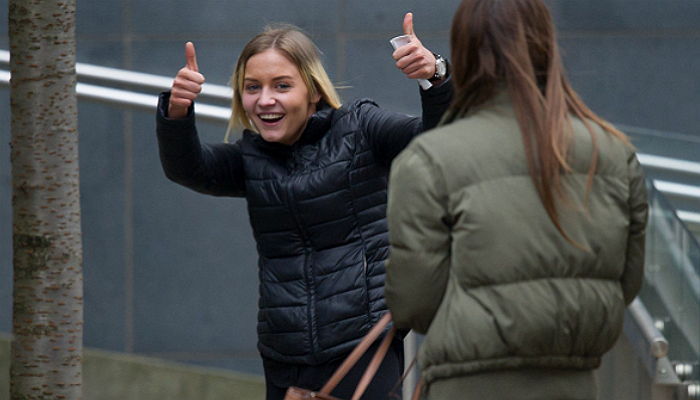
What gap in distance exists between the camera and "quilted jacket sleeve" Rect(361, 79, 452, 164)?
3.73 m

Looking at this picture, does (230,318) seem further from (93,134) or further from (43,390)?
(43,390)

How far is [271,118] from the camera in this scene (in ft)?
12.8

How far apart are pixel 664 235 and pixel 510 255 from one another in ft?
8.41

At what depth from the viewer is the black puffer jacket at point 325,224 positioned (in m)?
3.76

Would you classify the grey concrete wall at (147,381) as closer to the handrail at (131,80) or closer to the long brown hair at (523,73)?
the handrail at (131,80)

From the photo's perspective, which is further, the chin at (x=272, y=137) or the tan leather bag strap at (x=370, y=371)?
the chin at (x=272, y=137)

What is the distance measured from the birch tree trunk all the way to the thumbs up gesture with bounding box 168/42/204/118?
592 millimetres

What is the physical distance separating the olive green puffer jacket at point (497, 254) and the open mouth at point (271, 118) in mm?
1032

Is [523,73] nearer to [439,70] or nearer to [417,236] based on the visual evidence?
[417,236]

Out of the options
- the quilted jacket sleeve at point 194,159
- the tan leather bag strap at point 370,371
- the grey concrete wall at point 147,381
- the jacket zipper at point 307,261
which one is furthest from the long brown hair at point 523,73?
the grey concrete wall at point 147,381

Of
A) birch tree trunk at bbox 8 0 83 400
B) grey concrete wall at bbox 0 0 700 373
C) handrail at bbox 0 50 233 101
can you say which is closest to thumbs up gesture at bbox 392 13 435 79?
birch tree trunk at bbox 8 0 83 400

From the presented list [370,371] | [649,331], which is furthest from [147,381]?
[370,371]

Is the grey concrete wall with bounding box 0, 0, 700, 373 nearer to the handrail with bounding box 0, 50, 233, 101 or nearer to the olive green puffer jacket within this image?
the handrail with bounding box 0, 50, 233, 101

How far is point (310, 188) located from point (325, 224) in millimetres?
108
